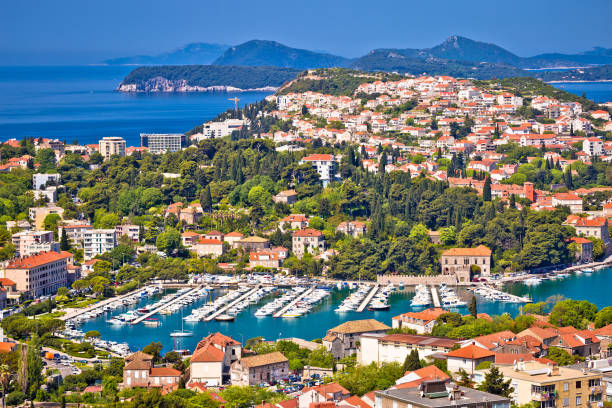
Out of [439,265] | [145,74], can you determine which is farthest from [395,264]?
[145,74]

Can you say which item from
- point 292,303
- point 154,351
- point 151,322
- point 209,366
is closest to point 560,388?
point 209,366

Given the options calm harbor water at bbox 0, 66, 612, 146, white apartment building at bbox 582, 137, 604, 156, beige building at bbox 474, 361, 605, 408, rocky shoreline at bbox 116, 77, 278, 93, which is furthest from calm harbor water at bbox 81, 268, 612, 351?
rocky shoreline at bbox 116, 77, 278, 93

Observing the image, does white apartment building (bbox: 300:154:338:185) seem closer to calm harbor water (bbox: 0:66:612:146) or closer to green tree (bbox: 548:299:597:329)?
green tree (bbox: 548:299:597:329)

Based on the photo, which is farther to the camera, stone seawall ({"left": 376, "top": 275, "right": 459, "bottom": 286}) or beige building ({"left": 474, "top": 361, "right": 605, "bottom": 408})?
stone seawall ({"left": 376, "top": 275, "right": 459, "bottom": 286})

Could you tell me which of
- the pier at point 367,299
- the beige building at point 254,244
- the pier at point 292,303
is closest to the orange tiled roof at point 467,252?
the pier at point 367,299

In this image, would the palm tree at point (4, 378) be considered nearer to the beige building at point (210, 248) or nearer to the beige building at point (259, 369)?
the beige building at point (259, 369)

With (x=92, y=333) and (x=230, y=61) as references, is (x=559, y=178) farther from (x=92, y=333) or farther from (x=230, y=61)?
(x=230, y=61)
